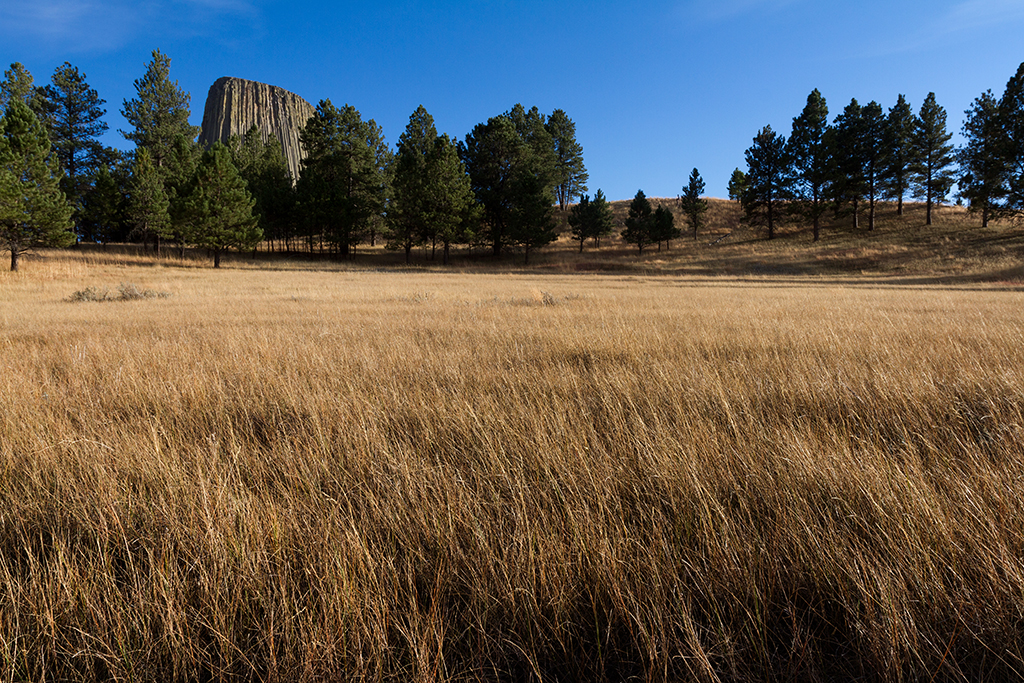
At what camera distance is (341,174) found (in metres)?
53.5

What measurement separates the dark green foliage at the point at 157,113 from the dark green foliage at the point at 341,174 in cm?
1279

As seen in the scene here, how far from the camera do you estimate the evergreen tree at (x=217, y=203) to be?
3831 centimetres

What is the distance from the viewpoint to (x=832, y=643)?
4.61 ft

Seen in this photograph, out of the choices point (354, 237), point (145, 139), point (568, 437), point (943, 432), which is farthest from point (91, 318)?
point (145, 139)

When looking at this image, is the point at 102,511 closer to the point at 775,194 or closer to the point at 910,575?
the point at 910,575

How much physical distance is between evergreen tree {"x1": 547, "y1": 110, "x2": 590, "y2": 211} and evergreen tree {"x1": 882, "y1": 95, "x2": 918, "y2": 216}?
37.8 metres

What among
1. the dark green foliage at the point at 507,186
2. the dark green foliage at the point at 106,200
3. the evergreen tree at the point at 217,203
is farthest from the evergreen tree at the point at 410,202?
the dark green foliage at the point at 106,200

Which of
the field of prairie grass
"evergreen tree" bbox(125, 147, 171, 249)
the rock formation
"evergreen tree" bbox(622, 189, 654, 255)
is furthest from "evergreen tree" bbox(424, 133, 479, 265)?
the rock formation

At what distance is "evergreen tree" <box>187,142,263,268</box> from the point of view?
3831cm

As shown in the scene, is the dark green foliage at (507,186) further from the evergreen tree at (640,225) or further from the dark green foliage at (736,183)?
the dark green foliage at (736,183)

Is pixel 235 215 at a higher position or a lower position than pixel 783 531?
higher

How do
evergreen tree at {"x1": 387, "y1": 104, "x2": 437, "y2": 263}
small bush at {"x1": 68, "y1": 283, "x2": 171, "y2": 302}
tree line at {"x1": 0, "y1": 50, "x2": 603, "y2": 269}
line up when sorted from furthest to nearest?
evergreen tree at {"x1": 387, "y1": 104, "x2": 437, "y2": 263}
tree line at {"x1": 0, "y1": 50, "x2": 603, "y2": 269}
small bush at {"x1": 68, "y1": 283, "x2": 171, "y2": 302}

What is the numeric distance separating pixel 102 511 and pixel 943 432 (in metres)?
4.63

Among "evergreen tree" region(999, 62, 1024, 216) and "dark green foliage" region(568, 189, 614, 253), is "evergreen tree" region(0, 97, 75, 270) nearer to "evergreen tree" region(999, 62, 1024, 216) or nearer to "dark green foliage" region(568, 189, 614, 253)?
"dark green foliage" region(568, 189, 614, 253)
